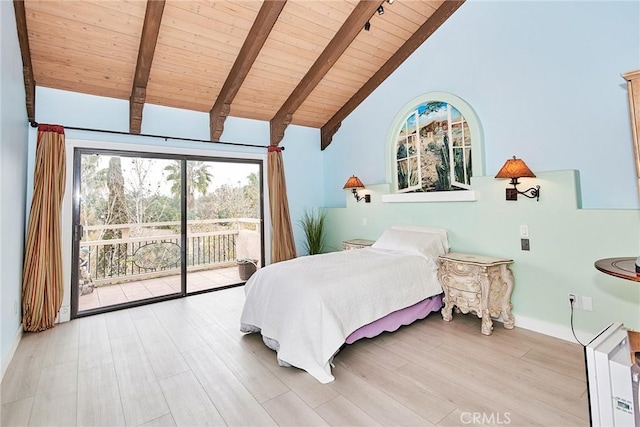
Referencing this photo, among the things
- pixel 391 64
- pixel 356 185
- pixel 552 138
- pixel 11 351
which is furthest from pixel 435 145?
pixel 11 351

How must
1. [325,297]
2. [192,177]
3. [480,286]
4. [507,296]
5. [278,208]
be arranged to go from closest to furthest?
[325,297]
[480,286]
[507,296]
[192,177]
[278,208]

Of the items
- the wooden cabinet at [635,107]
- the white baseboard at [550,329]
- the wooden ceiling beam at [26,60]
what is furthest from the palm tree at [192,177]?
the wooden cabinet at [635,107]

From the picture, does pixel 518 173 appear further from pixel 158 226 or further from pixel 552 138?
pixel 158 226

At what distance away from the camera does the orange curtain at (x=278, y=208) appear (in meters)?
4.91

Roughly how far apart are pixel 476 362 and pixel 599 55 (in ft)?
8.91

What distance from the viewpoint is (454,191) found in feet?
11.2

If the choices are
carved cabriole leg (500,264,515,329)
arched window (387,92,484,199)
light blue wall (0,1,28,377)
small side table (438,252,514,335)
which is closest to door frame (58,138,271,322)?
light blue wall (0,1,28,377)

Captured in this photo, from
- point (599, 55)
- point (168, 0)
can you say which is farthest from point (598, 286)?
point (168, 0)

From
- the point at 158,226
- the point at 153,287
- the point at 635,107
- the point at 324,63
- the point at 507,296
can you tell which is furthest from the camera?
the point at 153,287

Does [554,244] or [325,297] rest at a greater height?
[554,244]

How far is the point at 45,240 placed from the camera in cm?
312

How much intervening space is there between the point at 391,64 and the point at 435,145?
4.74 feet

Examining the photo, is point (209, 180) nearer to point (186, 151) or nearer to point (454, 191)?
point (186, 151)

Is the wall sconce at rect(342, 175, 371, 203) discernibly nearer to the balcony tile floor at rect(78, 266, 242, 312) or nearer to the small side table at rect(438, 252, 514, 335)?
the small side table at rect(438, 252, 514, 335)
